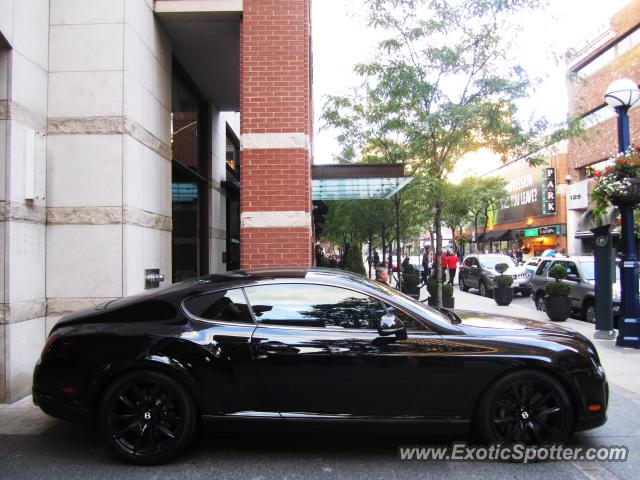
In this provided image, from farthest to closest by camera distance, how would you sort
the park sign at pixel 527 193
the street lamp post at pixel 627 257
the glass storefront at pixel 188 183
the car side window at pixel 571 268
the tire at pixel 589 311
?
1. the park sign at pixel 527 193
2. the car side window at pixel 571 268
3. the tire at pixel 589 311
4. the glass storefront at pixel 188 183
5. the street lamp post at pixel 627 257

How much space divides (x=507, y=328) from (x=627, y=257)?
5.40 meters

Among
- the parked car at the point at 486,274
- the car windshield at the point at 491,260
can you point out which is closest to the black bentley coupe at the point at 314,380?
the parked car at the point at 486,274

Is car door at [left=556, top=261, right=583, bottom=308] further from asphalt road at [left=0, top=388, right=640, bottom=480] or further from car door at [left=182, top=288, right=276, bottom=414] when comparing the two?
car door at [left=182, top=288, right=276, bottom=414]

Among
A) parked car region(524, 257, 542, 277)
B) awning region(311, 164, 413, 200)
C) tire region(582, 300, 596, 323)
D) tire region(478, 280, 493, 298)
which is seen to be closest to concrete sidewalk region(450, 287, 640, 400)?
tire region(582, 300, 596, 323)

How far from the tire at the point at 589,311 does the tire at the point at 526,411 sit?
8624 millimetres

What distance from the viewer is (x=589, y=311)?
444 inches

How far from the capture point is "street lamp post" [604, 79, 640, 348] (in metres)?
7.76

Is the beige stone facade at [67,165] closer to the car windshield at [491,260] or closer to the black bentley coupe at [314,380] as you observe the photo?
the black bentley coupe at [314,380]

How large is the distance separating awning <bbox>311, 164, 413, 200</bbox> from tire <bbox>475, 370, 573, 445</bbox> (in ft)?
18.8

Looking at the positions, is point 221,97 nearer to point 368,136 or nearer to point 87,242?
point 368,136

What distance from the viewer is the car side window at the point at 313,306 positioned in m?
3.80

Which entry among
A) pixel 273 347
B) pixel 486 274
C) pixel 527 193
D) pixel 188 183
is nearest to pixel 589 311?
pixel 486 274

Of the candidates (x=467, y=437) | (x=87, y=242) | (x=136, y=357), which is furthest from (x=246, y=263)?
(x=467, y=437)

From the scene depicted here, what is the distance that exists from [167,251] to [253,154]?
204 cm
